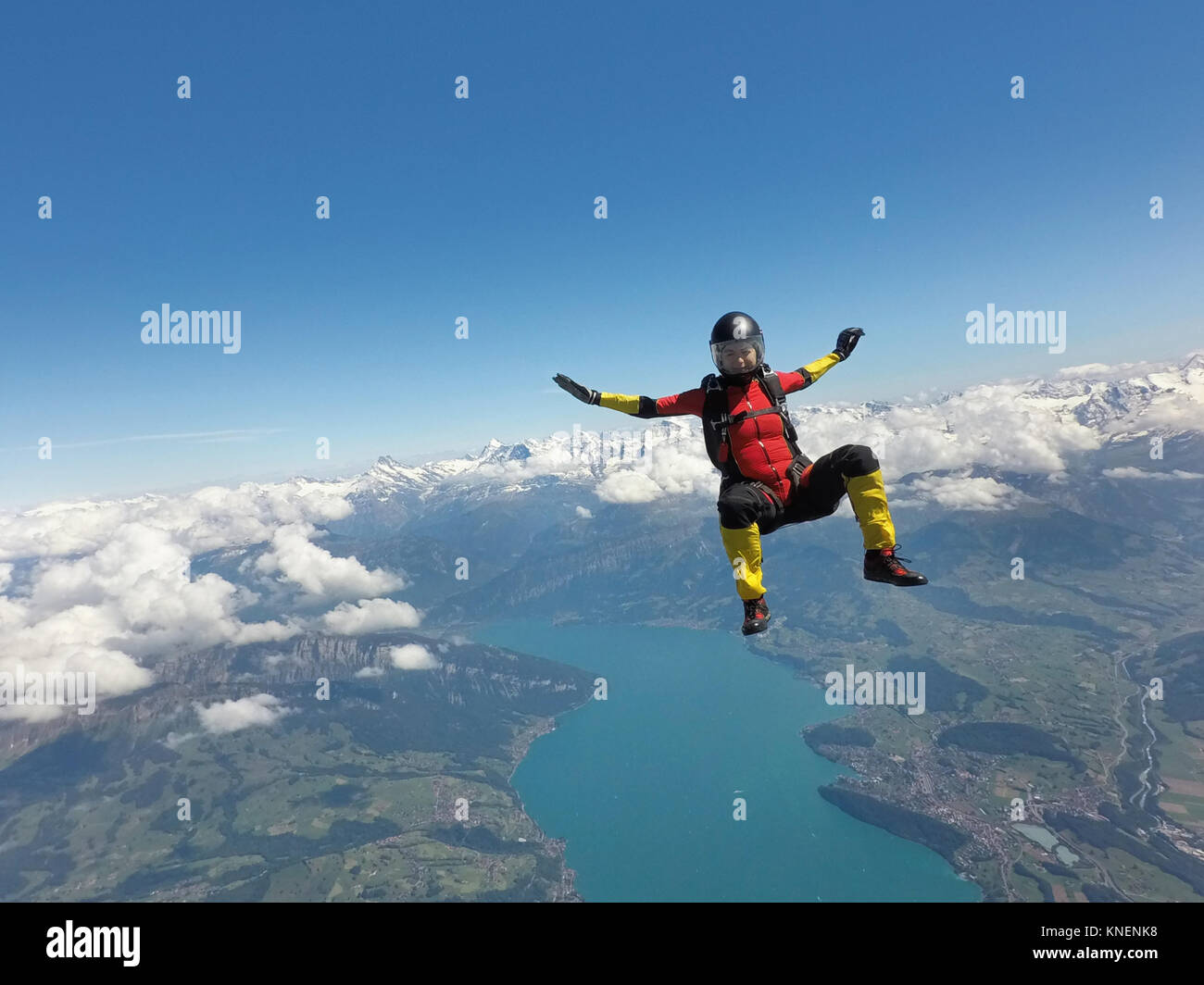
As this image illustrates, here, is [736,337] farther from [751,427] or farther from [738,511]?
[738,511]

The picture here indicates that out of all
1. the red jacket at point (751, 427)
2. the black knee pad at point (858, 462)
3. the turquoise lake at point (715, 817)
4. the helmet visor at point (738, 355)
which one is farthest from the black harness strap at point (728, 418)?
the turquoise lake at point (715, 817)

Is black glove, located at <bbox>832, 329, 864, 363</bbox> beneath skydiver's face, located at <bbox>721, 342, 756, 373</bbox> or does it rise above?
above

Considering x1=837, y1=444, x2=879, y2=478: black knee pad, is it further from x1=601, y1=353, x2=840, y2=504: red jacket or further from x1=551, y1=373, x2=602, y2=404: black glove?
x1=551, y1=373, x2=602, y2=404: black glove

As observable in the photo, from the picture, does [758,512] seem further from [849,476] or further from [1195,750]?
[1195,750]

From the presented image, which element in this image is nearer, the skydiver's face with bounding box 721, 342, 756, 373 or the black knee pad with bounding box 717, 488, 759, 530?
the black knee pad with bounding box 717, 488, 759, 530

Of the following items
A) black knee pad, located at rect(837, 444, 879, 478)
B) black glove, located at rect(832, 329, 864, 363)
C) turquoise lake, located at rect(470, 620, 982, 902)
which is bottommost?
turquoise lake, located at rect(470, 620, 982, 902)

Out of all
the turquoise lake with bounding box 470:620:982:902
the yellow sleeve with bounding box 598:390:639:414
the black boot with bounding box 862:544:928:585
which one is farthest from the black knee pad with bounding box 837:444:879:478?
the turquoise lake with bounding box 470:620:982:902

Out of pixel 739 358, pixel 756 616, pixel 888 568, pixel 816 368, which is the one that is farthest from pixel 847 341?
pixel 756 616
